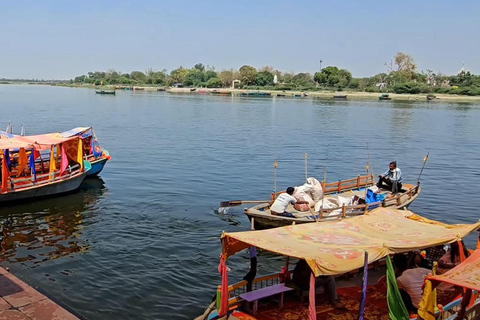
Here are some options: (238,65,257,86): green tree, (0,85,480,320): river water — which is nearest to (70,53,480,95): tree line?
(238,65,257,86): green tree

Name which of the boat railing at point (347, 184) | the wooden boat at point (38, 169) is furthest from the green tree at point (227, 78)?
the boat railing at point (347, 184)

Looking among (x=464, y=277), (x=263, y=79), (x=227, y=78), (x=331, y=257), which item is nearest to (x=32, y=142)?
(x=331, y=257)

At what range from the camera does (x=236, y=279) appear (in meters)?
13.9

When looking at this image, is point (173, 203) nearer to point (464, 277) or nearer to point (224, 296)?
point (224, 296)

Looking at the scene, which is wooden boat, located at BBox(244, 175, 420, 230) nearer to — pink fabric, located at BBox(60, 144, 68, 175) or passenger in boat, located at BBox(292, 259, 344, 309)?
passenger in boat, located at BBox(292, 259, 344, 309)

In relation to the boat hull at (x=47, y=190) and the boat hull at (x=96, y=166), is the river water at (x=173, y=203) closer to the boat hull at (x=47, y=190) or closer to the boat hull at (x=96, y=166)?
the boat hull at (x=47, y=190)

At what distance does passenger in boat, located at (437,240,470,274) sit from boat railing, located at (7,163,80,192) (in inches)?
646

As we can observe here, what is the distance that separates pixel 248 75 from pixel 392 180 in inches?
6117

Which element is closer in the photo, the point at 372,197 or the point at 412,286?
the point at 412,286

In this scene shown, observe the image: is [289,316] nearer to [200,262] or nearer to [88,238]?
[200,262]

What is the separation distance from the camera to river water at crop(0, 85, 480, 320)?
13242mm

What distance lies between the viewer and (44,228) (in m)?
18.0

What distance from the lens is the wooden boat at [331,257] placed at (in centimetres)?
818

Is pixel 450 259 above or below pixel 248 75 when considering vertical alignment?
below
